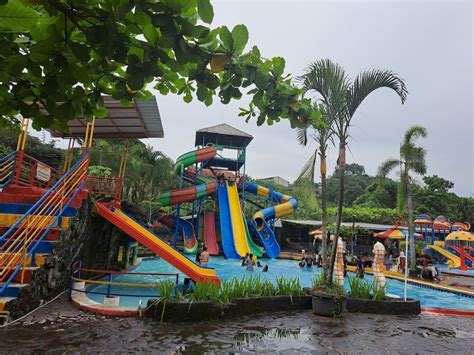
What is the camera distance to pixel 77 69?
1.94 m

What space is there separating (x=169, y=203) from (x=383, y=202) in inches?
1406

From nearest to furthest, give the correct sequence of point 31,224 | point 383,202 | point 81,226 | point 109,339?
point 109,339 → point 31,224 → point 81,226 → point 383,202

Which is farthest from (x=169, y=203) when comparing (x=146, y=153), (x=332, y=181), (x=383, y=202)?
(x=332, y=181)

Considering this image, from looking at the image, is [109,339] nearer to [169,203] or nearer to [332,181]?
[169,203]

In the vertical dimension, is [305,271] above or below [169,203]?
below

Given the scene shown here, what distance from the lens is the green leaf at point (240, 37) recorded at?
77.9 inches

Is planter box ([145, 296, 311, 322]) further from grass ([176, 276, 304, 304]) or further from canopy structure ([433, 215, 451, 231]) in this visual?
canopy structure ([433, 215, 451, 231])

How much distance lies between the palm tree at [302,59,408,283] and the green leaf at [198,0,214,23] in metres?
7.16

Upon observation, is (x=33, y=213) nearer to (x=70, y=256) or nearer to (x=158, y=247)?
(x=70, y=256)

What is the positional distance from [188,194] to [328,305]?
55.0ft

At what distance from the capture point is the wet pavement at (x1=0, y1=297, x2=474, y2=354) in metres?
5.46

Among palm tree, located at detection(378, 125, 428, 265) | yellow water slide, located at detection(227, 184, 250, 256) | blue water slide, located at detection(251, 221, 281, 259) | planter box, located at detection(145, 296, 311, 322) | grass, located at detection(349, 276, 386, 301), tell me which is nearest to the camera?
planter box, located at detection(145, 296, 311, 322)

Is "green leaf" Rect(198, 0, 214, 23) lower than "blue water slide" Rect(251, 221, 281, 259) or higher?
higher

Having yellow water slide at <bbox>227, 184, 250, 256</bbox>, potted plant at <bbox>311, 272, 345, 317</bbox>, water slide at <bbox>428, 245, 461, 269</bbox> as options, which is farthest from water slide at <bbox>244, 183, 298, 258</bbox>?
potted plant at <bbox>311, 272, 345, 317</bbox>
